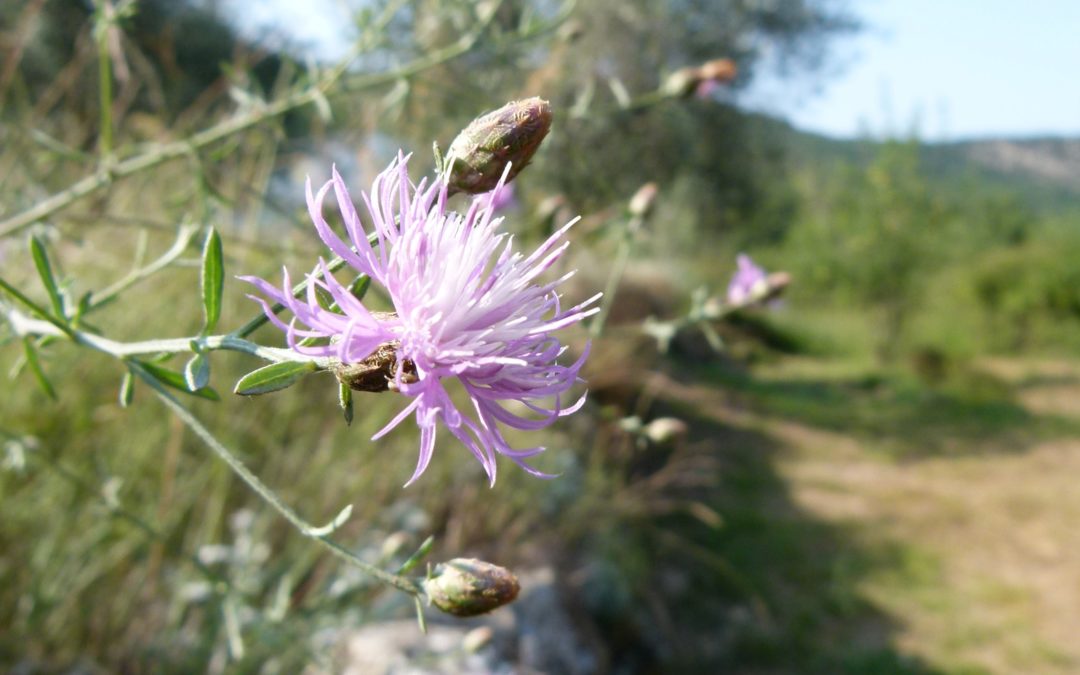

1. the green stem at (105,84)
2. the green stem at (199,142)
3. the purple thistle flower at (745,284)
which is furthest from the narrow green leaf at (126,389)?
the purple thistle flower at (745,284)

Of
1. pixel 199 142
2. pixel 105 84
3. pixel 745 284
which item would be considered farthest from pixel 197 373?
pixel 745 284

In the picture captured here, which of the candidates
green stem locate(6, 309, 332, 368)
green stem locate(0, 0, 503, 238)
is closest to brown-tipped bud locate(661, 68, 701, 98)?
green stem locate(0, 0, 503, 238)

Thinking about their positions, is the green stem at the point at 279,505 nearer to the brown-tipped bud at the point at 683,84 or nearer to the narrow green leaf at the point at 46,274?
the narrow green leaf at the point at 46,274

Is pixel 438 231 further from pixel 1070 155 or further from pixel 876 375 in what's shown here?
pixel 1070 155

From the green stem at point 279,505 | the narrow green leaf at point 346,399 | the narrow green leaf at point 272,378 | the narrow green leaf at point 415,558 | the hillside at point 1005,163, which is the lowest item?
the hillside at point 1005,163

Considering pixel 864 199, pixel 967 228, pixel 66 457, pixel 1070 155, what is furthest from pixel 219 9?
pixel 1070 155

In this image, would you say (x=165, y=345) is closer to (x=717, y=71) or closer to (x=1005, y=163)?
(x=717, y=71)
